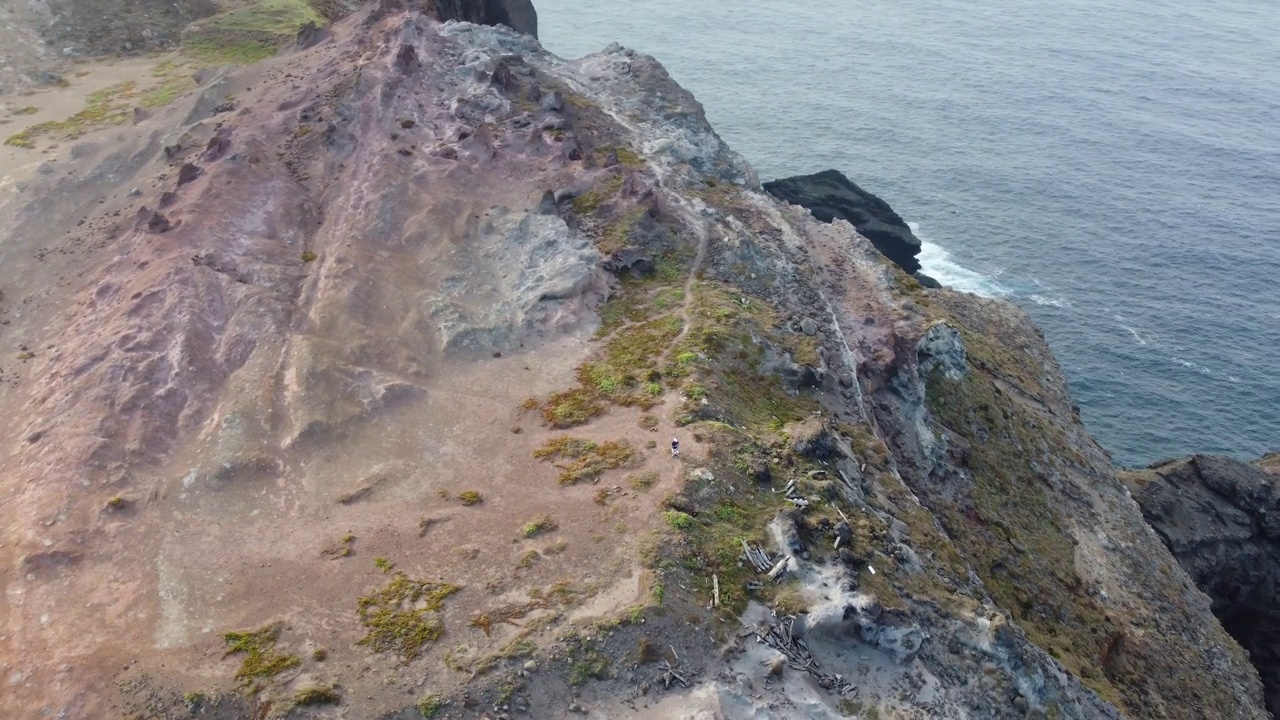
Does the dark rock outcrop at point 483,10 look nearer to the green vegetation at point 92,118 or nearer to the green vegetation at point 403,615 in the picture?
the green vegetation at point 92,118

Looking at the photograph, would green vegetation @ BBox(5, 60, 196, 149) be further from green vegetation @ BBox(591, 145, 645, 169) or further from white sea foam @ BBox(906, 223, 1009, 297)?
white sea foam @ BBox(906, 223, 1009, 297)

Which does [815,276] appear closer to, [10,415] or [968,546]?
[968,546]

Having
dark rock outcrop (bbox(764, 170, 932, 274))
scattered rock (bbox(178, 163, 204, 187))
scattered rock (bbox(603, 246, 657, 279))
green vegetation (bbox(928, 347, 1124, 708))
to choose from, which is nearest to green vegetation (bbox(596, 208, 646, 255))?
scattered rock (bbox(603, 246, 657, 279))

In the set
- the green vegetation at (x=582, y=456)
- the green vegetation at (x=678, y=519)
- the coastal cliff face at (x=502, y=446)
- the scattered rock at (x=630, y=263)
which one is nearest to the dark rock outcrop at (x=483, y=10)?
the coastal cliff face at (x=502, y=446)

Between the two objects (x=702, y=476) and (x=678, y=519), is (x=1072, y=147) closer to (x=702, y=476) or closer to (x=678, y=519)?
(x=702, y=476)

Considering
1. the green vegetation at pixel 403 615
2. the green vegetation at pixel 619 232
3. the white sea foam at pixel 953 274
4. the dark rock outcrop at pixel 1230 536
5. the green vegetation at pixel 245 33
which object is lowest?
the dark rock outcrop at pixel 1230 536

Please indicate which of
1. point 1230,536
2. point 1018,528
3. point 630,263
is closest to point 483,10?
point 630,263
